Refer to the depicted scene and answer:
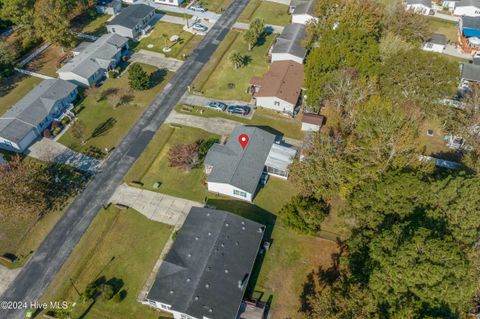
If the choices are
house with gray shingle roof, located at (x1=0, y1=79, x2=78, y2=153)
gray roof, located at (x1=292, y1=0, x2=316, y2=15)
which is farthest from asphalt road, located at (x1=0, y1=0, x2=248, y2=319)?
gray roof, located at (x1=292, y1=0, x2=316, y2=15)

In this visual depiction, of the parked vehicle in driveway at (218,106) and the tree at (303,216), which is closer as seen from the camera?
the tree at (303,216)

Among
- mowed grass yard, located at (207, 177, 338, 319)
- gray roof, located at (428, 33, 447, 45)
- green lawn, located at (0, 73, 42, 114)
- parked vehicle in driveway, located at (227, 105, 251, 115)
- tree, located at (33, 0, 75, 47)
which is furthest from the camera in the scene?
gray roof, located at (428, 33, 447, 45)

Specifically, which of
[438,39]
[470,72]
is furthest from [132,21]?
[470,72]

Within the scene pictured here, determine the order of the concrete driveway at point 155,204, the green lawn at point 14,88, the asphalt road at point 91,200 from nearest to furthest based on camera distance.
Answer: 1. the asphalt road at point 91,200
2. the concrete driveway at point 155,204
3. the green lawn at point 14,88

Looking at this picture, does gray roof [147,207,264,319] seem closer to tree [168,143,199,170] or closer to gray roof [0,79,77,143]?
tree [168,143,199,170]

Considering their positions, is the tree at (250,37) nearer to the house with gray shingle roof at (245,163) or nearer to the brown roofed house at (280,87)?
the brown roofed house at (280,87)

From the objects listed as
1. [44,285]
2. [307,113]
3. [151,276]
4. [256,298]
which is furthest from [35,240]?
[307,113]

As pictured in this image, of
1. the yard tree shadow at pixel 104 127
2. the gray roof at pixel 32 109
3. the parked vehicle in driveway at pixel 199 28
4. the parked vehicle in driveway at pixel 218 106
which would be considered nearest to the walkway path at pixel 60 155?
the gray roof at pixel 32 109
